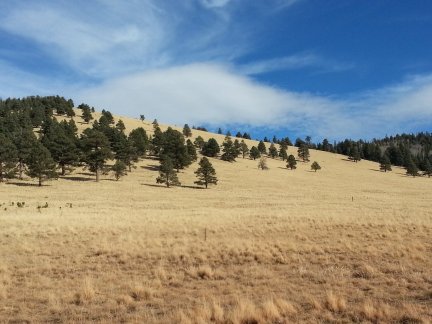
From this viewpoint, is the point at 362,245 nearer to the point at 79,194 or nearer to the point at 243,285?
the point at 243,285

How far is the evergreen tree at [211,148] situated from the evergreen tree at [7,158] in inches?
2257

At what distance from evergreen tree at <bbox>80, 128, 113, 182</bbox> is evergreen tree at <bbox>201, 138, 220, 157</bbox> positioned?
4395cm

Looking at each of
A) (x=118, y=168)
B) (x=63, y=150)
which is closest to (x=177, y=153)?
(x=118, y=168)

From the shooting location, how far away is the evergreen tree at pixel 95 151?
7150 cm

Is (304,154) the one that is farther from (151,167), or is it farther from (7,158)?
(7,158)

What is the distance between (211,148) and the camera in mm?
115562

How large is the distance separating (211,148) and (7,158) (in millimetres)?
59017

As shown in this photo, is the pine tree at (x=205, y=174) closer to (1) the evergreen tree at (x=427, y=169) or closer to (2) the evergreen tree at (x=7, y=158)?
(2) the evergreen tree at (x=7, y=158)

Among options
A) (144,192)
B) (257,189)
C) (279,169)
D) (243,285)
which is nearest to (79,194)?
(144,192)

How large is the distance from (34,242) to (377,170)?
12675 cm

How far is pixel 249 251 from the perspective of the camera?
18.3 meters

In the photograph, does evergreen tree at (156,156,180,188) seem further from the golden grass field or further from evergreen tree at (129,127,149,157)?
the golden grass field

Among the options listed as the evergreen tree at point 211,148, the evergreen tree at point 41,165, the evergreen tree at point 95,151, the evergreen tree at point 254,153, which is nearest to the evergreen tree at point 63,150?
the evergreen tree at point 95,151

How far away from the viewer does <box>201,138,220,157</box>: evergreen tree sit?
115m
